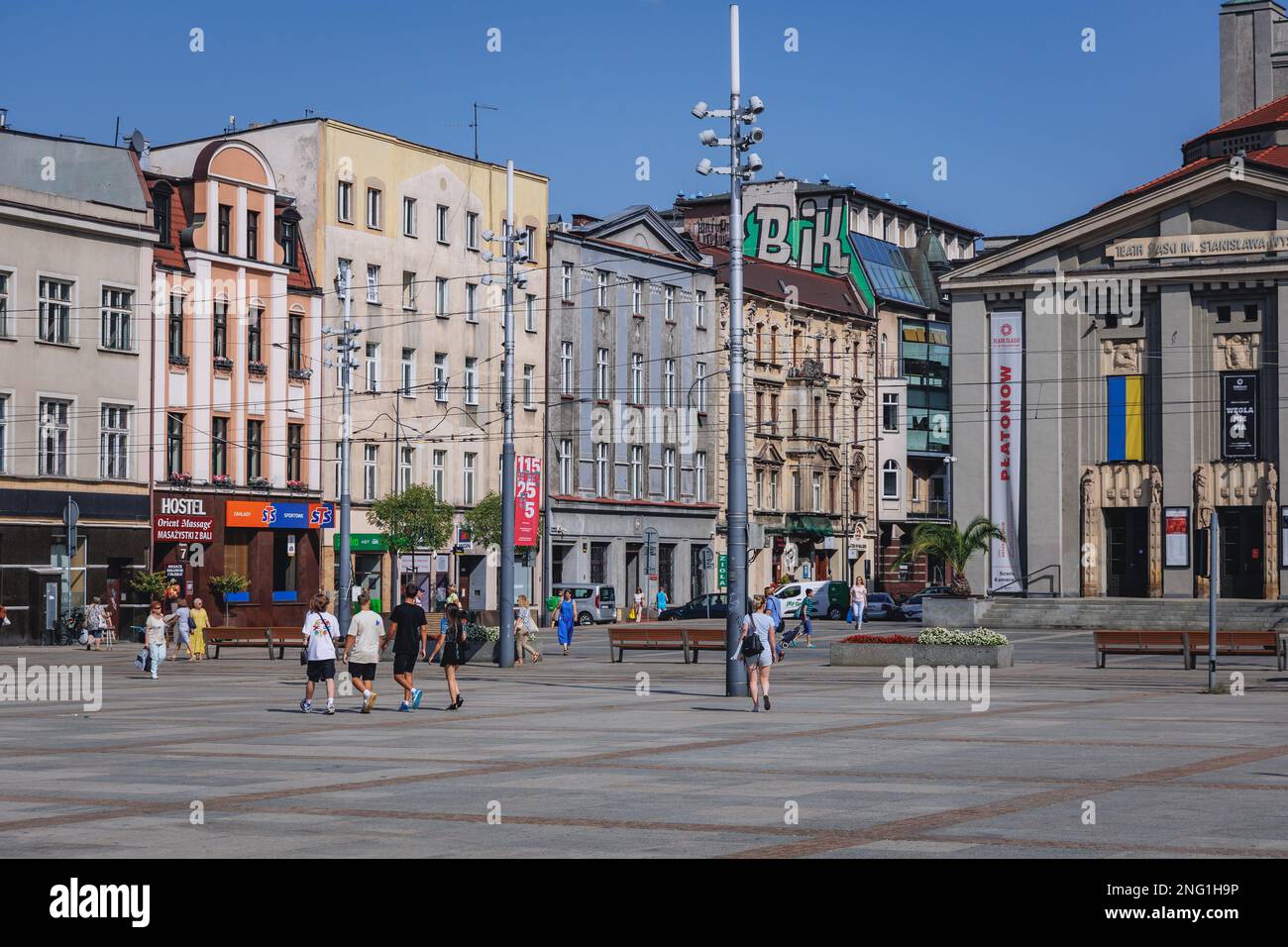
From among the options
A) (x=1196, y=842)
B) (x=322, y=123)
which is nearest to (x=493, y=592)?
(x=322, y=123)

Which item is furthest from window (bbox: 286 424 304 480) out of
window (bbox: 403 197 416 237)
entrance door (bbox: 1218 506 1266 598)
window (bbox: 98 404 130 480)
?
entrance door (bbox: 1218 506 1266 598)

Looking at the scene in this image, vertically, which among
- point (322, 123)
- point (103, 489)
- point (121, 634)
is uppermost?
point (322, 123)

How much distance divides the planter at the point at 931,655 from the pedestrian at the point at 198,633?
16.8m

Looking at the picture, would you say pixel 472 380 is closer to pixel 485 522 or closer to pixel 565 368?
pixel 565 368

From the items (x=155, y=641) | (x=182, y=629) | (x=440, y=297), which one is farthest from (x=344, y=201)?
(x=155, y=641)

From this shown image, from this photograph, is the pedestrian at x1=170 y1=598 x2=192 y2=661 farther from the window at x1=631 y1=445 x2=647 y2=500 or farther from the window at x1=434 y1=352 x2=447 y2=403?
the window at x1=631 y1=445 x2=647 y2=500

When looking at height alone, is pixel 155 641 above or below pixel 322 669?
below

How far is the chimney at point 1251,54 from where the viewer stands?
79.1m

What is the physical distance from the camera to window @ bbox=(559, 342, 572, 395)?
3068 inches

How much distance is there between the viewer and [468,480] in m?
74.9

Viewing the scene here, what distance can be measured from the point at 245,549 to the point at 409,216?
1550 cm
